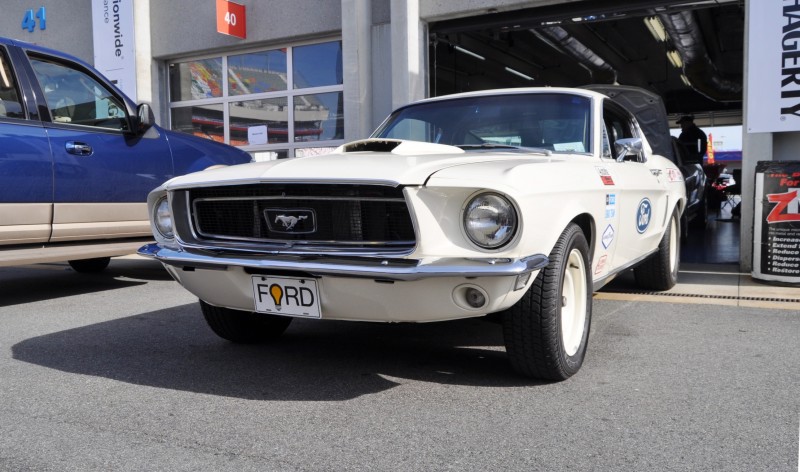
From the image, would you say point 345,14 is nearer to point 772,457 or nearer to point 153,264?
point 153,264

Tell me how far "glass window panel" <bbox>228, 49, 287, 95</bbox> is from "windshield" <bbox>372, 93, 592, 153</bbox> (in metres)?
6.90

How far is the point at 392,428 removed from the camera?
2.60 meters

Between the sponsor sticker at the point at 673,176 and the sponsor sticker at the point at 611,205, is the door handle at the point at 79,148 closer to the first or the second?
the sponsor sticker at the point at 611,205

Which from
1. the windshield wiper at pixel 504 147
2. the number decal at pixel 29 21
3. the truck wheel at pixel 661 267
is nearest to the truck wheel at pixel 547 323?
the windshield wiper at pixel 504 147

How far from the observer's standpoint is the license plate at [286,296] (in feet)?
9.52

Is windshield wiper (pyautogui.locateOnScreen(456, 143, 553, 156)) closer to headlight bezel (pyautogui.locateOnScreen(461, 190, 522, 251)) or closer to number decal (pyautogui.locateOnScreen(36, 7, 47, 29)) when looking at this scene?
headlight bezel (pyautogui.locateOnScreen(461, 190, 522, 251))

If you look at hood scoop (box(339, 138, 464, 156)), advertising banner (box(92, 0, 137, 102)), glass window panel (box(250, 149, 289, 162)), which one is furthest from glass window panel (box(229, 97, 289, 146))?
hood scoop (box(339, 138, 464, 156))

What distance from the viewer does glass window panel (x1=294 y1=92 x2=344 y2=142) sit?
10.5 m

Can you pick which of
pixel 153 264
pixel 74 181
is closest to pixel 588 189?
pixel 74 181

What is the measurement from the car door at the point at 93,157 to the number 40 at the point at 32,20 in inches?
328

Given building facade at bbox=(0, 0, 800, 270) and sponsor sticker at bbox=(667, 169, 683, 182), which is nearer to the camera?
sponsor sticker at bbox=(667, 169, 683, 182)

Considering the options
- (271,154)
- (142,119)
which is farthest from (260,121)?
(142,119)

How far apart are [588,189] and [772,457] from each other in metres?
1.46

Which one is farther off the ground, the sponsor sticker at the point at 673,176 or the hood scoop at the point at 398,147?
the hood scoop at the point at 398,147
